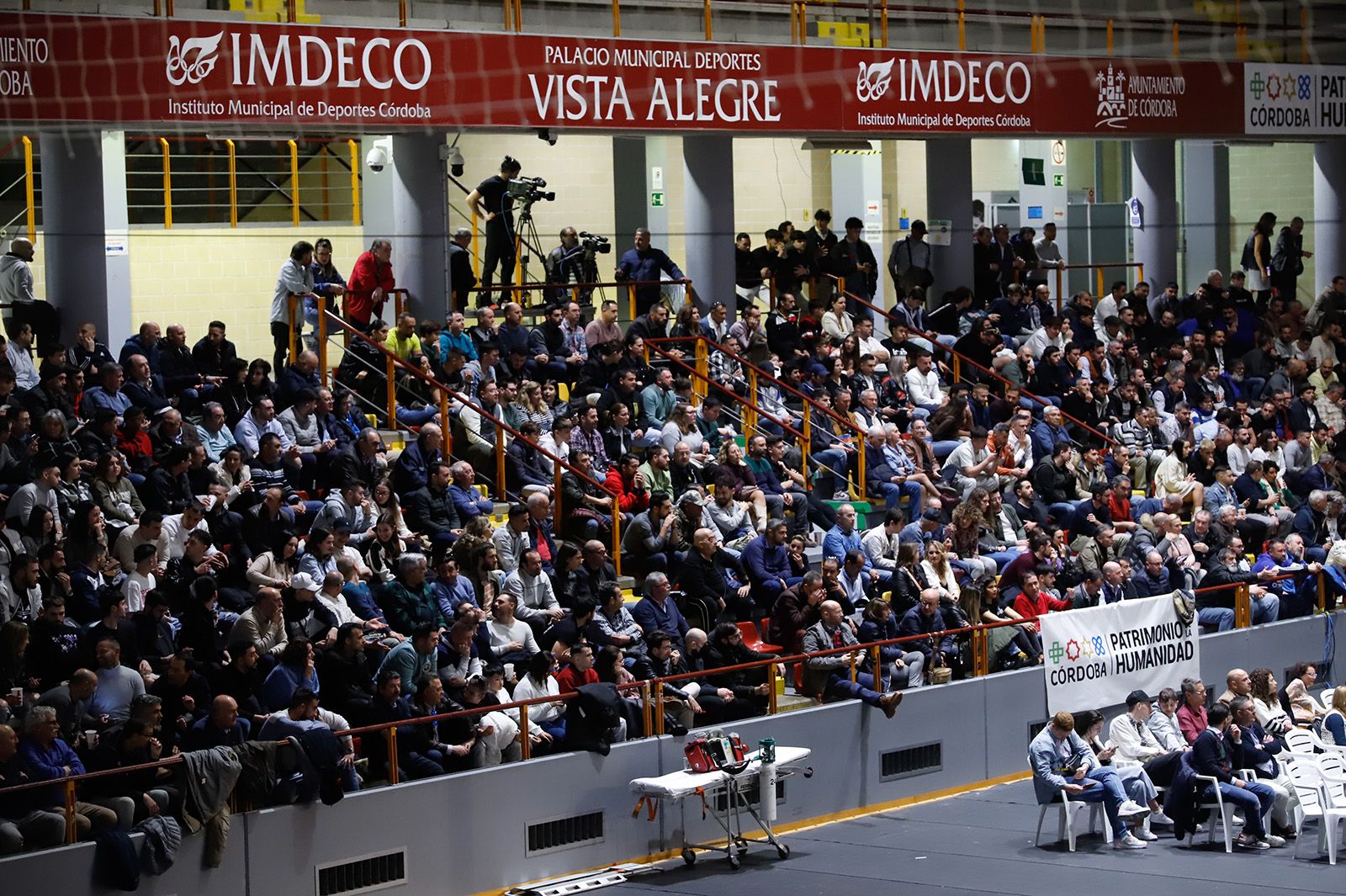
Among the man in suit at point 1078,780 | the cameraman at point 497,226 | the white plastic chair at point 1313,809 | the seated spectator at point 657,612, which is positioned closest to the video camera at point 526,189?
the cameraman at point 497,226

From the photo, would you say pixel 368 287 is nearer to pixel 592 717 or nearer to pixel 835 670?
pixel 835 670

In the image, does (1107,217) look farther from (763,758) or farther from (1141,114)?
(763,758)

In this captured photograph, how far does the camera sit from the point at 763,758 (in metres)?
14.1

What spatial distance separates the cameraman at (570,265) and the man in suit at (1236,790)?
9369 mm

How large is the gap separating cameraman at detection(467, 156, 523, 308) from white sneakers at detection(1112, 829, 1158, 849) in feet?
30.2

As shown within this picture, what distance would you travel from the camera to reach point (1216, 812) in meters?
14.4

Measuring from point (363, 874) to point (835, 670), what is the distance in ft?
14.7

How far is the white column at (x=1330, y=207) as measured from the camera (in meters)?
27.1

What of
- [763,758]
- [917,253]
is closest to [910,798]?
[763,758]

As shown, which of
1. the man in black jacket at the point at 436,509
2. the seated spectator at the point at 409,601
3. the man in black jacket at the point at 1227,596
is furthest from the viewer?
the man in black jacket at the point at 1227,596

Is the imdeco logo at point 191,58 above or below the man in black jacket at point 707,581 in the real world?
above

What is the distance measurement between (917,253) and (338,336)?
26.7ft

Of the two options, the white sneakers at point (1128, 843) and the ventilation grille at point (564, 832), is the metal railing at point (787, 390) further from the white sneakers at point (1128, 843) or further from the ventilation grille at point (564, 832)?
the ventilation grille at point (564, 832)

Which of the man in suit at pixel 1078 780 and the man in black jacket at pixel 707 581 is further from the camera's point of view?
the man in black jacket at pixel 707 581
